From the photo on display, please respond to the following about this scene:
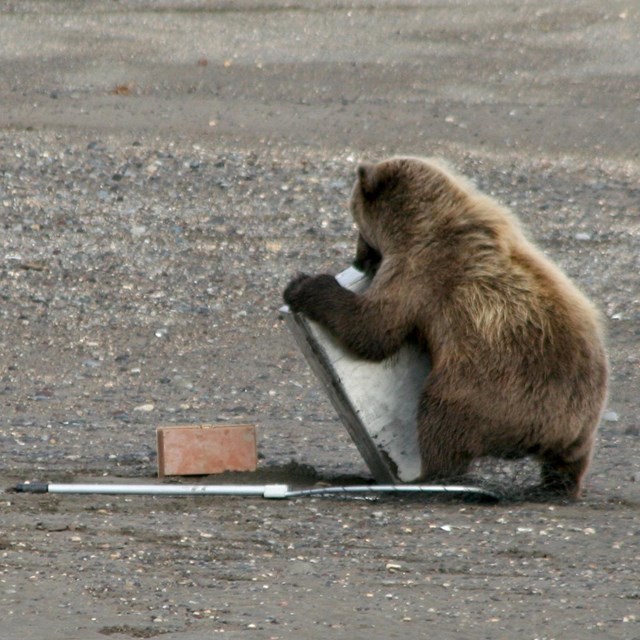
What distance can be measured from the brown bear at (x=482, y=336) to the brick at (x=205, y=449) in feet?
2.25

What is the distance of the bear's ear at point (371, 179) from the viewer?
7.51 metres

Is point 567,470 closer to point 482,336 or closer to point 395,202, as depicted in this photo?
point 482,336

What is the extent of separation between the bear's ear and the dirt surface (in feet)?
4.40

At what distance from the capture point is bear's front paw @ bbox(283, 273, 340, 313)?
7062mm

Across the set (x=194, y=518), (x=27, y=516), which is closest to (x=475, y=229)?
(x=194, y=518)

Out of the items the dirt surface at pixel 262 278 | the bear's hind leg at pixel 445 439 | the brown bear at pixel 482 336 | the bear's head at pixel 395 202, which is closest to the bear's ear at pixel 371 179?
the bear's head at pixel 395 202

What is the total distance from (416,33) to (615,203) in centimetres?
446

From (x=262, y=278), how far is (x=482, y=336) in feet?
16.7

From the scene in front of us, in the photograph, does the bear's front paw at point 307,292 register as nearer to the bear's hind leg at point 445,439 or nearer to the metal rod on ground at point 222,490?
the bear's hind leg at point 445,439

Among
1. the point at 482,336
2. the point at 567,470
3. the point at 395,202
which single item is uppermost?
the point at 395,202

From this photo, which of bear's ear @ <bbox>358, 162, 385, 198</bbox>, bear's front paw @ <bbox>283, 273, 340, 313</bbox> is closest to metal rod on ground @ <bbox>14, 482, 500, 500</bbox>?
bear's front paw @ <bbox>283, 273, 340, 313</bbox>

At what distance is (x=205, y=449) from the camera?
7348 mm

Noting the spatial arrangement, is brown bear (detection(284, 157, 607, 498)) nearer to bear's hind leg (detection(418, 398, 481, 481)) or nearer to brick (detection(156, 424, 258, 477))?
bear's hind leg (detection(418, 398, 481, 481))

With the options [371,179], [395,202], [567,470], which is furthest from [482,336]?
[371,179]
